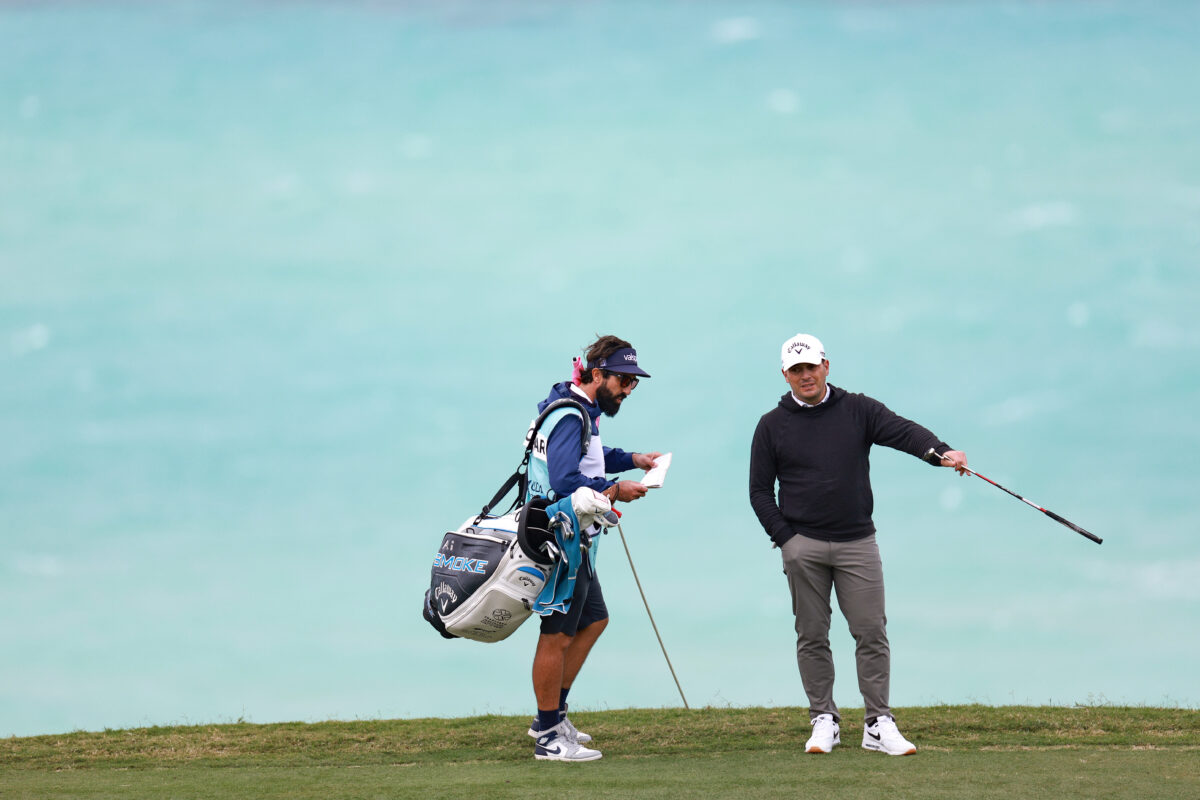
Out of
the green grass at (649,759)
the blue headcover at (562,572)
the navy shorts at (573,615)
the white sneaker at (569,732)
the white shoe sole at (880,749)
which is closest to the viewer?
the green grass at (649,759)

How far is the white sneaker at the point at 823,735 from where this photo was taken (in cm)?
610

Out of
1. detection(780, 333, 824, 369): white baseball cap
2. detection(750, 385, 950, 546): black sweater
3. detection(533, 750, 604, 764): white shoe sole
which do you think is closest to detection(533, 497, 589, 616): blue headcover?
detection(533, 750, 604, 764): white shoe sole

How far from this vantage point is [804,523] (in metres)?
6.11

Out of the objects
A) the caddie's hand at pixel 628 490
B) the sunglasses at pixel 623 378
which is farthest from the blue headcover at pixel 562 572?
the sunglasses at pixel 623 378

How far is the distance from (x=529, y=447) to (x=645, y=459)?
743 millimetres

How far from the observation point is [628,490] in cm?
578

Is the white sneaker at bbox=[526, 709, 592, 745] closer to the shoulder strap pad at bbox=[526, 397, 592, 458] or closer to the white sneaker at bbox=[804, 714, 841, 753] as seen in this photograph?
the white sneaker at bbox=[804, 714, 841, 753]

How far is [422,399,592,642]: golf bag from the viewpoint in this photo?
572 cm

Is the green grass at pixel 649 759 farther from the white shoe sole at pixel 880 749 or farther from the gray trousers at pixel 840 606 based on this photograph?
the gray trousers at pixel 840 606

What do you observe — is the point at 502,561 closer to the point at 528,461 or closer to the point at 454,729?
the point at 528,461

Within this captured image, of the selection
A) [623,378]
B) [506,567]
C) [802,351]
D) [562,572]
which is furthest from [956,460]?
[506,567]

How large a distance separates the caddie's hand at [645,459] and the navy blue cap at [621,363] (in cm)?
56

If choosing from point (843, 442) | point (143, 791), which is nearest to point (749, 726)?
point (843, 442)

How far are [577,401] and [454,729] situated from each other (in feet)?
9.53
